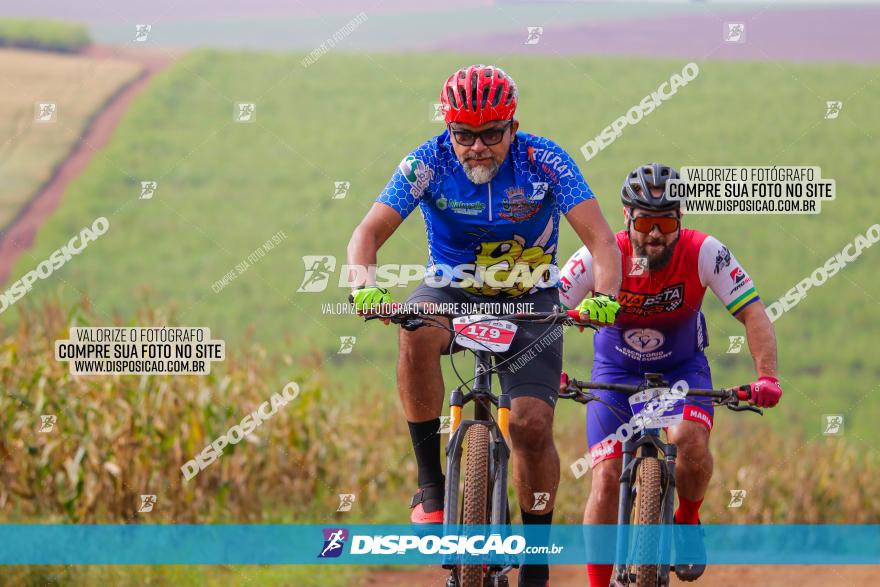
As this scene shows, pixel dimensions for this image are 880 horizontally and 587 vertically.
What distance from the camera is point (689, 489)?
24.5 ft

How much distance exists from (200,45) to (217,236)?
8838 mm

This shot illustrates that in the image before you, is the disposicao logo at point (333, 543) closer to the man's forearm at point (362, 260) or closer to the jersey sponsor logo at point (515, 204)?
the man's forearm at point (362, 260)

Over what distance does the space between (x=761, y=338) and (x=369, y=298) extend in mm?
2545

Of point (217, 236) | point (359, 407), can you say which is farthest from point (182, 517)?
point (217, 236)

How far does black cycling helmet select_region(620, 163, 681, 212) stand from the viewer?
727 centimetres

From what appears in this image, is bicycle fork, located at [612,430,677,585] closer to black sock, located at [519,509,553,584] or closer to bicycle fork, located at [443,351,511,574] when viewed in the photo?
black sock, located at [519,509,553,584]

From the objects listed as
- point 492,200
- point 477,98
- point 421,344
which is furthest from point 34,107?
point 421,344

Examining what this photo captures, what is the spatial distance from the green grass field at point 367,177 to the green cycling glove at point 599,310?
1446 cm

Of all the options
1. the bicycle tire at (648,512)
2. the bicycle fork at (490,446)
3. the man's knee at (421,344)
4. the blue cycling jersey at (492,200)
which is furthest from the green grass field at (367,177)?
the bicycle fork at (490,446)

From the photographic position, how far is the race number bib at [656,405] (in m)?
Answer: 7.14

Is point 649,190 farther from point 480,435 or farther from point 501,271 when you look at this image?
point 480,435

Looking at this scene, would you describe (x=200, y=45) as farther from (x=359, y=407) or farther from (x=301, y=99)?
(x=359, y=407)

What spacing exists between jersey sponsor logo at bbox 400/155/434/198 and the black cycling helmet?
1.20 metres

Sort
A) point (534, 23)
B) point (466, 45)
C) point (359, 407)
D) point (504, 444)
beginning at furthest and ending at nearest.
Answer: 1. point (466, 45)
2. point (534, 23)
3. point (359, 407)
4. point (504, 444)
